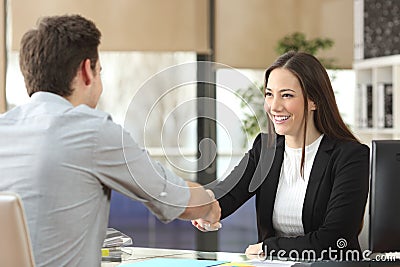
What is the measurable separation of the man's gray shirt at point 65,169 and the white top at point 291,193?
0.93 meters

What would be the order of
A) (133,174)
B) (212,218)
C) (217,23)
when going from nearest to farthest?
1. (133,174)
2. (212,218)
3. (217,23)

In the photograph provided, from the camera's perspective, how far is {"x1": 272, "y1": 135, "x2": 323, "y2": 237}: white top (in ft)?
9.06

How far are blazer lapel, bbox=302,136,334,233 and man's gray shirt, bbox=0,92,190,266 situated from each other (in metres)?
0.93

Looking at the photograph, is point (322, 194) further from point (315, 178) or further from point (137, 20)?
point (137, 20)

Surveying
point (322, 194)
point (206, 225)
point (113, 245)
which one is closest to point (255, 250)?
point (206, 225)

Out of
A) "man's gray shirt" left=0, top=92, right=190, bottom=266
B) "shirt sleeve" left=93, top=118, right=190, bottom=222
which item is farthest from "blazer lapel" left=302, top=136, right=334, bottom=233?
"man's gray shirt" left=0, top=92, right=190, bottom=266

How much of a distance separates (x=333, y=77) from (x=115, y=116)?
1.55m

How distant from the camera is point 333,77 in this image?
5.20 metres

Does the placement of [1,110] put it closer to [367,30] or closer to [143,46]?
[143,46]

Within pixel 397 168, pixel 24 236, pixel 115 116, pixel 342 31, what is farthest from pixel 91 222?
pixel 342 31

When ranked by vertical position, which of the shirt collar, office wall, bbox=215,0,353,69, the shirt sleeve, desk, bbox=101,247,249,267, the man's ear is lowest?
desk, bbox=101,247,249,267

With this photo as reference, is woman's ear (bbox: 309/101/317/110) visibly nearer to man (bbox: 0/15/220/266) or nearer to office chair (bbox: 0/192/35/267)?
man (bbox: 0/15/220/266)

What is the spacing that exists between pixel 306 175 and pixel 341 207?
0.21 meters

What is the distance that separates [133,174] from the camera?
1.93 m
